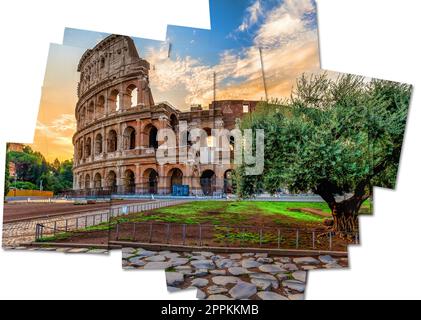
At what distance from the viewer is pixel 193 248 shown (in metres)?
3.42

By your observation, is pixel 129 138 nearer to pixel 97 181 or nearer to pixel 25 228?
pixel 97 181

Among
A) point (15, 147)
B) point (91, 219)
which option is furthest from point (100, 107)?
point (91, 219)

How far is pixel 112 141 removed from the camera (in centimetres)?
452

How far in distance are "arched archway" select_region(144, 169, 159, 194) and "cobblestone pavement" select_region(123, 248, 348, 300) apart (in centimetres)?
107

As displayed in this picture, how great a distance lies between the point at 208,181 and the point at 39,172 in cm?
264

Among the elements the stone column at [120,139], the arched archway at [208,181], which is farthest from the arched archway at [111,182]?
the arched archway at [208,181]

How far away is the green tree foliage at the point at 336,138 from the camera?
134 inches

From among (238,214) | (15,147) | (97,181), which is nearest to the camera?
(15,147)

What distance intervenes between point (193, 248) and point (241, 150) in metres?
1.48

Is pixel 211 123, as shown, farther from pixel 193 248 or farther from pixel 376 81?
pixel 376 81

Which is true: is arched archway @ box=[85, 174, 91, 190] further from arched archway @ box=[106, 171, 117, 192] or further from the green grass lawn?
the green grass lawn
